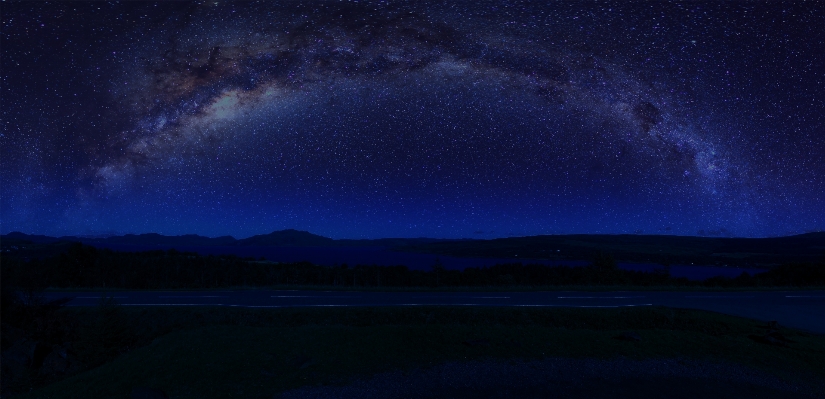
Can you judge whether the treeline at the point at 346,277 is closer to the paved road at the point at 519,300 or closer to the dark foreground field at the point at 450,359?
the paved road at the point at 519,300

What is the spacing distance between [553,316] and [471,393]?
7.17 m

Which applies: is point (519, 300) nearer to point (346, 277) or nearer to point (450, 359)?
point (450, 359)

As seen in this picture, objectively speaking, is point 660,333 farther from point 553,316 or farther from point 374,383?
point 374,383

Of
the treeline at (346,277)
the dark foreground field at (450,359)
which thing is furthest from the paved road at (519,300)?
the treeline at (346,277)

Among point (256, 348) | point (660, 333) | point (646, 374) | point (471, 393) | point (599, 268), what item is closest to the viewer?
point (471, 393)

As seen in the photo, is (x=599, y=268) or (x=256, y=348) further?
(x=599, y=268)

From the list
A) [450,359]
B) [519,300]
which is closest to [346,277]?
[519,300]

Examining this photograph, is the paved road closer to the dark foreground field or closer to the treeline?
the dark foreground field

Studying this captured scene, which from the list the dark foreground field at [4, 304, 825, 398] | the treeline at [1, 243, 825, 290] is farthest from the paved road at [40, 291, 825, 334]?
the treeline at [1, 243, 825, 290]

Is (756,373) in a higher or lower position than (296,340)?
lower

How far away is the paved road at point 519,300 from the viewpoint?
16.0 meters

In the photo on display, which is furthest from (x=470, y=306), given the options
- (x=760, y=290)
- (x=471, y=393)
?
(x=760, y=290)

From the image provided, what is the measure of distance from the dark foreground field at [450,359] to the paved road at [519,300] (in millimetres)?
2377

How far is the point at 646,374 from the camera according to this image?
916cm
